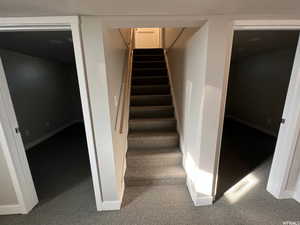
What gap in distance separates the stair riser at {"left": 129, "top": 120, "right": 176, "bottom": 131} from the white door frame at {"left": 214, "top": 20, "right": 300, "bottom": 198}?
3.41 feet

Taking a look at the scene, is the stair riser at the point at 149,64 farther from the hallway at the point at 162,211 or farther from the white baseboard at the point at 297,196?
the white baseboard at the point at 297,196

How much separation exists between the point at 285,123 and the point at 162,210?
1.60m

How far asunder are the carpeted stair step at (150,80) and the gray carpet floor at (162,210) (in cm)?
208

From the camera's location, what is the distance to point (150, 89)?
2.96m

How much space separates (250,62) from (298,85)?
2.92 meters

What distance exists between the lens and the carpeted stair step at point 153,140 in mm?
2176

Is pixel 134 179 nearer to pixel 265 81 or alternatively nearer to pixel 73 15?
pixel 73 15

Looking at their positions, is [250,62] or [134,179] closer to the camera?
[134,179]


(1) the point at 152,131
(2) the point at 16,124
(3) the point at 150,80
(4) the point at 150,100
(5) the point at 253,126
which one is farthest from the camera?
(5) the point at 253,126

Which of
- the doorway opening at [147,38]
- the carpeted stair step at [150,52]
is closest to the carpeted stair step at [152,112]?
the carpeted stair step at [150,52]

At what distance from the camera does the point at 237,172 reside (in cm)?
212

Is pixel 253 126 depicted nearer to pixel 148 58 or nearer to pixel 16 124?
pixel 148 58

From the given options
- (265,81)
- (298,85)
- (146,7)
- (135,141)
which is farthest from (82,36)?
(265,81)

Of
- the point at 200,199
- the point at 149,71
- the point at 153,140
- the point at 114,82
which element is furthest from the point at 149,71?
→ the point at 200,199
